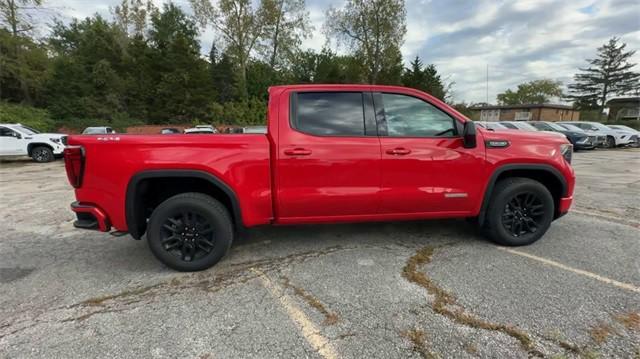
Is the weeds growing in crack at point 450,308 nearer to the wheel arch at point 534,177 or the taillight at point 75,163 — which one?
the wheel arch at point 534,177

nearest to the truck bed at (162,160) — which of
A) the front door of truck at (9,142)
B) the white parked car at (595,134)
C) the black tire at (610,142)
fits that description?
the front door of truck at (9,142)

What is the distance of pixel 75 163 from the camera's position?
296 centimetres

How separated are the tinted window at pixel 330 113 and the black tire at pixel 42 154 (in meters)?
14.8

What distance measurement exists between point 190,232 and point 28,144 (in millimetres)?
14469

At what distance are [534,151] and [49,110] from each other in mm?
33916

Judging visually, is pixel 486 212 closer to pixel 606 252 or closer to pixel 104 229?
pixel 606 252

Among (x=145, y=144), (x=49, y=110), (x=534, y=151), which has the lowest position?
(x=534, y=151)

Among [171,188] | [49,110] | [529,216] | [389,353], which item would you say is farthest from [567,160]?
[49,110]

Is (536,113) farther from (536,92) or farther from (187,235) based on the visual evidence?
(187,235)

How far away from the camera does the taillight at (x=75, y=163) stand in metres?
2.93

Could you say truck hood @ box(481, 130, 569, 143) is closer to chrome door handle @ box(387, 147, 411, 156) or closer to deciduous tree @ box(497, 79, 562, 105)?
chrome door handle @ box(387, 147, 411, 156)

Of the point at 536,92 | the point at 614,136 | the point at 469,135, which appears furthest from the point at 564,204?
the point at 536,92

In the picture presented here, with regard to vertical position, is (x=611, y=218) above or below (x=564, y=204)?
below

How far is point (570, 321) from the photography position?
2.31 m
